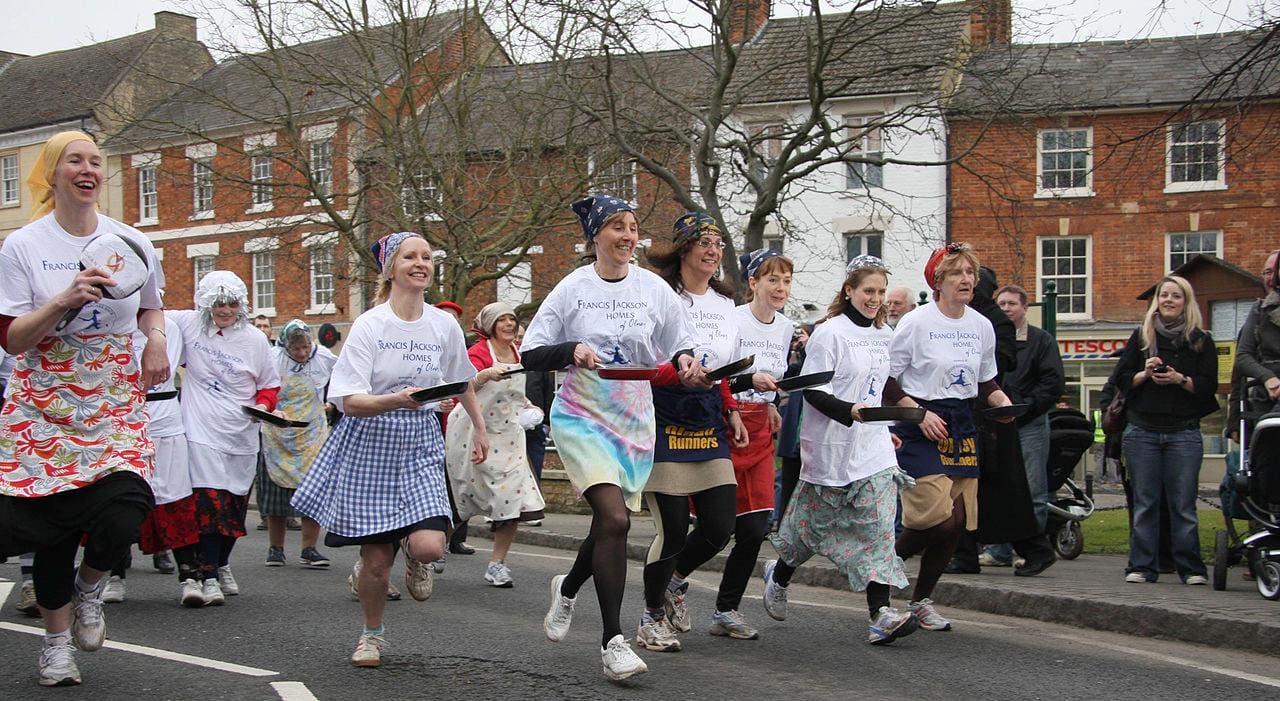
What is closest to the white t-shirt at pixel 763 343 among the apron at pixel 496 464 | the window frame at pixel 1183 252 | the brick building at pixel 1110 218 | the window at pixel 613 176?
the apron at pixel 496 464

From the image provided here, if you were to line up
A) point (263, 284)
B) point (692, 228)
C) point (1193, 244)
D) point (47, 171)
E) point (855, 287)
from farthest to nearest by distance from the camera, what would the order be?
1. point (263, 284)
2. point (1193, 244)
3. point (855, 287)
4. point (692, 228)
5. point (47, 171)

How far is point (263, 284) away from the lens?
144ft

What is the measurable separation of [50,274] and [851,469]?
4.06 metres

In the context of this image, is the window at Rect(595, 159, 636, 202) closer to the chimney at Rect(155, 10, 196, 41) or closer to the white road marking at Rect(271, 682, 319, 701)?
the white road marking at Rect(271, 682, 319, 701)

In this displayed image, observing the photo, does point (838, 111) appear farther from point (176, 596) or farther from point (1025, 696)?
point (1025, 696)

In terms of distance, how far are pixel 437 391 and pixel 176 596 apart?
4.23 m

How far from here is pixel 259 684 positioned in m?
6.15

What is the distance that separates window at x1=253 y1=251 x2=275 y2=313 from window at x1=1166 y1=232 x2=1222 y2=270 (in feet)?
82.1

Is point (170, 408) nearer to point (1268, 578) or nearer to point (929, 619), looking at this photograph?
point (929, 619)

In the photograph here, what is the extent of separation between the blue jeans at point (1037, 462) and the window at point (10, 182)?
155 feet

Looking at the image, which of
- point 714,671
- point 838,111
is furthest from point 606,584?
point 838,111

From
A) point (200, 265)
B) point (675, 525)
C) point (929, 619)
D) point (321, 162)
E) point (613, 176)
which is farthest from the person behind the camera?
point (200, 265)

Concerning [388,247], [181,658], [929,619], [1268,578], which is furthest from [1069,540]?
[181,658]

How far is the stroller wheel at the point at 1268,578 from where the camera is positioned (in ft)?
27.8
